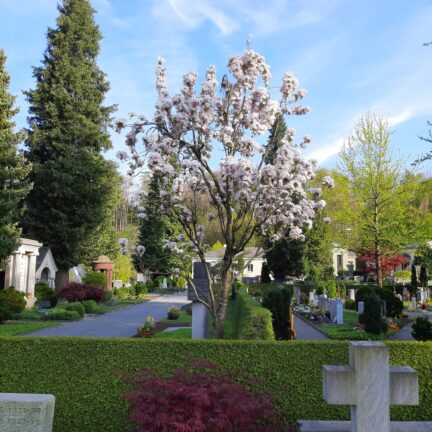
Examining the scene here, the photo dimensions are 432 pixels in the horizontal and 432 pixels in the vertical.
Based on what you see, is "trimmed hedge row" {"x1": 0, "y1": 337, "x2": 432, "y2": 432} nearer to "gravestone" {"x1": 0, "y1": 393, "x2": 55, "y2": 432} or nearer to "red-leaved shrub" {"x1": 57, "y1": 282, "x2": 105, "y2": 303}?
"gravestone" {"x1": 0, "y1": 393, "x2": 55, "y2": 432}

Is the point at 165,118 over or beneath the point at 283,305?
over

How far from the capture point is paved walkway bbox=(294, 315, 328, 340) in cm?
1667

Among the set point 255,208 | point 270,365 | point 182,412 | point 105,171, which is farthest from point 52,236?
point 182,412

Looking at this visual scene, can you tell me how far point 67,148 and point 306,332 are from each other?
70.1 ft

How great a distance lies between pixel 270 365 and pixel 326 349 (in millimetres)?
972

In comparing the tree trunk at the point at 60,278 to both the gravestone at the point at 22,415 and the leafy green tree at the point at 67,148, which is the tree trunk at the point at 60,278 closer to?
the leafy green tree at the point at 67,148

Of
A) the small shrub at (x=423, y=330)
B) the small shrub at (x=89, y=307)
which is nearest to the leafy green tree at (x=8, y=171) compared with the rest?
the small shrub at (x=89, y=307)

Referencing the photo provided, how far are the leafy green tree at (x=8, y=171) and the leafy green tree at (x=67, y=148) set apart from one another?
632 centimetres

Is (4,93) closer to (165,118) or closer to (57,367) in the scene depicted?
(165,118)

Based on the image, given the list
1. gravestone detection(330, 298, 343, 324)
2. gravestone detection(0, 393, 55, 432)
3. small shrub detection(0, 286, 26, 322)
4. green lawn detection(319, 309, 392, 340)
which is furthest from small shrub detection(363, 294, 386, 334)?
small shrub detection(0, 286, 26, 322)

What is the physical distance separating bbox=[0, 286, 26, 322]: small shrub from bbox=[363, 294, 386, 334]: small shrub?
1490 centimetres

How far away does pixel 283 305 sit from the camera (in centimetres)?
1526

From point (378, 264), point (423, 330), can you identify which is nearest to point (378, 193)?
point (378, 264)

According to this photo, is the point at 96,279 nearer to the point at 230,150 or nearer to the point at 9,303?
the point at 9,303
